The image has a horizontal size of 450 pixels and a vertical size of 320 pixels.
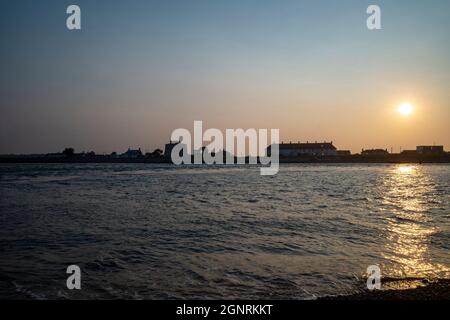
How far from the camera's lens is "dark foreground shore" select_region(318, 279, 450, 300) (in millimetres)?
6016

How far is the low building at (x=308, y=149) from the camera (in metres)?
161

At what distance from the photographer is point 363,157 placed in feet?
487

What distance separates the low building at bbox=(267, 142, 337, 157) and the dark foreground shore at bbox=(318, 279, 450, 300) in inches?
6187

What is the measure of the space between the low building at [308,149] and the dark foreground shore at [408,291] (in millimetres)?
157143

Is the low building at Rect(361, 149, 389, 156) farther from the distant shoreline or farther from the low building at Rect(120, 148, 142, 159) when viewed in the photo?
the low building at Rect(120, 148, 142, 159)

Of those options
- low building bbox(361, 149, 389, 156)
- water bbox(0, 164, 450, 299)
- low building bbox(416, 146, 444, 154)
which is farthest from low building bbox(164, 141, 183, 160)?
water bbox(0, 164, 450, 299)

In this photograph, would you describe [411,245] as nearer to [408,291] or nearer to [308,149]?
[408,291]

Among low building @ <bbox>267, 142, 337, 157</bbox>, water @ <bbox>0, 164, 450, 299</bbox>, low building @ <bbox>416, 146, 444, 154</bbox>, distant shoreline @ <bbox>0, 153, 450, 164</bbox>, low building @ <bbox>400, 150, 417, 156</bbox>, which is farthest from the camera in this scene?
low building @ <bbox>267, 142, 337, 157</bbox>

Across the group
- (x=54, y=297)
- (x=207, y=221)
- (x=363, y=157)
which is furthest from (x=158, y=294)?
(x=363, y=157)
